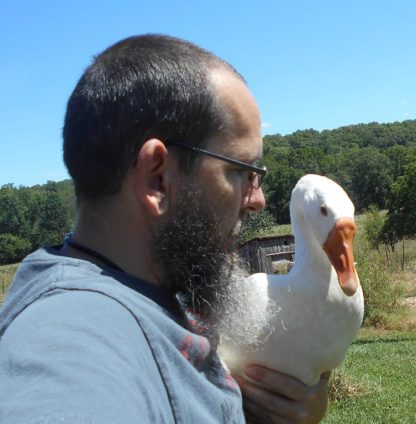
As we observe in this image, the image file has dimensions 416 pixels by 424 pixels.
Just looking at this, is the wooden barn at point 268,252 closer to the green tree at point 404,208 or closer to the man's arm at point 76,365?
the man's arm at point 76,365

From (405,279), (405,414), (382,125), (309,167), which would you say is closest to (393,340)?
(405,414)

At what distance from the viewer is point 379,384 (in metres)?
8.46

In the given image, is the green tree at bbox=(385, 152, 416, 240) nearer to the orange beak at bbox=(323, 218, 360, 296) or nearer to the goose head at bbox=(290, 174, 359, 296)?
the goose head at bbox=(290, 174, 359, 296)

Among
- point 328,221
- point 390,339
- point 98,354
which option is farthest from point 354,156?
point 98,354

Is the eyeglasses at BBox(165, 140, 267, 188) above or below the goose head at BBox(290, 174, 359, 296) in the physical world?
above

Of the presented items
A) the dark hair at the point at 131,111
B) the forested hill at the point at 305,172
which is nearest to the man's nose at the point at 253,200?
the dark hair at the point at 131,111

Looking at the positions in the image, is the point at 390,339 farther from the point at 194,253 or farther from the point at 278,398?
the point at 194,253

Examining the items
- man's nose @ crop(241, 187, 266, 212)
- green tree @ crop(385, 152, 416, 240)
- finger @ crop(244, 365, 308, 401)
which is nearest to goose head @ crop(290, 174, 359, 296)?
finger @ crop(244, 365, 308, 401)

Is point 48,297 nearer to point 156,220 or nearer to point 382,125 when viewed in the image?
point 156,220

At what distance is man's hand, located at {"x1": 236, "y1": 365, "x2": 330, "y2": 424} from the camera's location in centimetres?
205

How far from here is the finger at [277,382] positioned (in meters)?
2.20

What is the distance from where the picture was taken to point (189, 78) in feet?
4.61

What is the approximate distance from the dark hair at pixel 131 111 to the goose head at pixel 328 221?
1303mm

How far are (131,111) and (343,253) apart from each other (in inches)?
60.4
